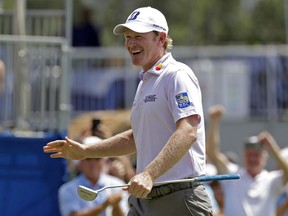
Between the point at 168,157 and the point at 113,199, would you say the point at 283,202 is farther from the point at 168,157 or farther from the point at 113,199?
the point at 168,157

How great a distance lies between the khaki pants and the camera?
604cm

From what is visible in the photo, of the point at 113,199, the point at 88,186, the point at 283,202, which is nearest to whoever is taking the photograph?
the point at 113,199

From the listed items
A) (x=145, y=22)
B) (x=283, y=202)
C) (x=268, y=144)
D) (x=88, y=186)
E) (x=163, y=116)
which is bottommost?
(x=283, y=202)

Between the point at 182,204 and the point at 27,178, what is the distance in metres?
3.77

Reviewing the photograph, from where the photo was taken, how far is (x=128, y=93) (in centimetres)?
1526

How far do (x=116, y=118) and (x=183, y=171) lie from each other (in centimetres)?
728

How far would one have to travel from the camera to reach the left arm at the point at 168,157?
5.53 meters

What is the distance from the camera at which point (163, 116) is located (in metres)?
6.03

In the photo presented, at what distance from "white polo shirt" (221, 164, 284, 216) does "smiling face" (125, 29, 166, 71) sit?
151 inches

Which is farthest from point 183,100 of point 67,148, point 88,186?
point 88,186

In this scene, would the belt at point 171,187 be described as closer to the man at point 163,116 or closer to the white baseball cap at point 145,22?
the man at point 163,116

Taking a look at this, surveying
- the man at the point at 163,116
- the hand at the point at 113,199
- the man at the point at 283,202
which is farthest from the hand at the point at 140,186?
the man at the point at 283,202

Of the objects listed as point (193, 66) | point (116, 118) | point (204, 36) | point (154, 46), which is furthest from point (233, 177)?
point (204, 36)

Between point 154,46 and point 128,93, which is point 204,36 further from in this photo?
point 154,46
